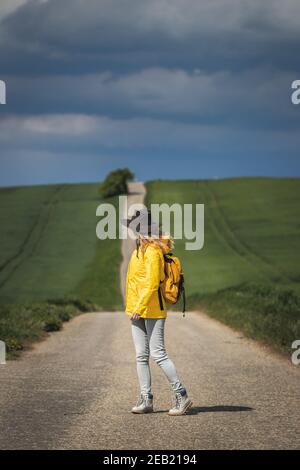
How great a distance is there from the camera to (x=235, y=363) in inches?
634

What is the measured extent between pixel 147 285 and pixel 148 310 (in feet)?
1.02

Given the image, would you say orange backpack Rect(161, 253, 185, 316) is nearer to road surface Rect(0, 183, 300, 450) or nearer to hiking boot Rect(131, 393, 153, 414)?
hiking boot Rect(131, 393, 153, 414)

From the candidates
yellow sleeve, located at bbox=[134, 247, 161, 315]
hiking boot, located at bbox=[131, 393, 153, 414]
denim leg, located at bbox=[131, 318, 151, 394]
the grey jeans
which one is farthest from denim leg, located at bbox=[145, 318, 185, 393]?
hiking boot, located at bbox=[131, 393, 153, 414]

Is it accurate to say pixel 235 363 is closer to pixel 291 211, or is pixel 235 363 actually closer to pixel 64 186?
pixel 291 211

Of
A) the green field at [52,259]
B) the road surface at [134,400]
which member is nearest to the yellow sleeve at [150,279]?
the road surface at [134,400]

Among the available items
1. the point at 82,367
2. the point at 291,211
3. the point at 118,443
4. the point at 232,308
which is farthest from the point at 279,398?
the point at 291,211

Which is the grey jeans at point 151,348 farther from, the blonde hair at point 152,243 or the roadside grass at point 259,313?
the roadside grass at point 259,313

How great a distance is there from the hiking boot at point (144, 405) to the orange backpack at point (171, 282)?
1.22 meters

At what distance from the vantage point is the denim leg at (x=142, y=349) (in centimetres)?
1003

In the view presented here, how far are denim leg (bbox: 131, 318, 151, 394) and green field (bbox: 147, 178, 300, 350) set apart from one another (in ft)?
28.1

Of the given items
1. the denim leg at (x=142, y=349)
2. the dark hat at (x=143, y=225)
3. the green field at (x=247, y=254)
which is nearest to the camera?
the denim leg at (x=142, y=349)

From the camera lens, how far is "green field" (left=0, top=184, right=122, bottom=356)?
3872 centimetres

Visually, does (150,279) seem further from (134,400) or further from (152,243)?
(134,400)
